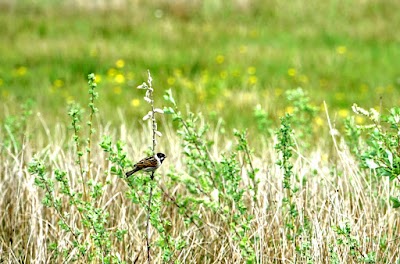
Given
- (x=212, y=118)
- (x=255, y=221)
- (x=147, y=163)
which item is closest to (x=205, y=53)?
(x=212, y=118)

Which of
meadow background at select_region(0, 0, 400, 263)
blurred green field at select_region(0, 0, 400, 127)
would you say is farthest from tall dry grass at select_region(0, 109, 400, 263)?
blurred green field at select_region(0, 0, 400, 127)

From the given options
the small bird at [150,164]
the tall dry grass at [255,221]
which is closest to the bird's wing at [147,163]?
the small bird at [150,164]

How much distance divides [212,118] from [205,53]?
3886 millimetres

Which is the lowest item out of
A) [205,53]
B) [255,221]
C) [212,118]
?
[255,221]

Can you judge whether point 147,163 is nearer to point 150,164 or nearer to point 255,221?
point 150,164

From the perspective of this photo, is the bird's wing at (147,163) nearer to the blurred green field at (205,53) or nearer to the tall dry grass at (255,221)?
the tall dry grass at (255,221)

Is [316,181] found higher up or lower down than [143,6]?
lower down

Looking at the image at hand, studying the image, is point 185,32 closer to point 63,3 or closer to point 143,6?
point 143,6

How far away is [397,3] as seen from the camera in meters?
10.6

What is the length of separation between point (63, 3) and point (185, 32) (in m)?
2.42

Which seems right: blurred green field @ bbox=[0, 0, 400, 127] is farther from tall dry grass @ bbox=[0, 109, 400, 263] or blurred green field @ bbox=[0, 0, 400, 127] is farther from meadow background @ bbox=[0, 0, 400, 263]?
tall dry grass @ bbox=[0, 109, 400, 263]

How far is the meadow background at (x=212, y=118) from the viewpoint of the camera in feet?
9.11

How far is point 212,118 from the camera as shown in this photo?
4.38m

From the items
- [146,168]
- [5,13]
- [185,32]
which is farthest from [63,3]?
[146,168]
